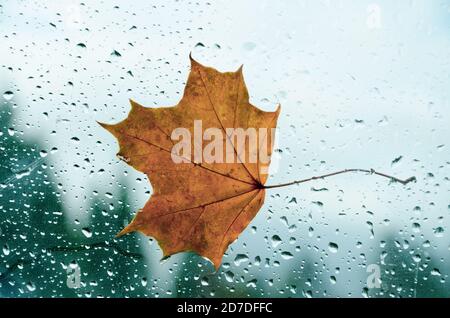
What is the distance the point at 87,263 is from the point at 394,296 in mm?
761

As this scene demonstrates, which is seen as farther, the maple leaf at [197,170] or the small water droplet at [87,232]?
the small water droplet at [87,232]

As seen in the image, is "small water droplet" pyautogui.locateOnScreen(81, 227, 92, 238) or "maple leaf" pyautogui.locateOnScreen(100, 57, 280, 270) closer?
"maple leaf" pyautogui.locateOnScreen(100, 57, 280, 270)

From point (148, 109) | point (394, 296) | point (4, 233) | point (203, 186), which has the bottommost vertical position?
point (394, 296)

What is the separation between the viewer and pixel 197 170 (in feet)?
1.73

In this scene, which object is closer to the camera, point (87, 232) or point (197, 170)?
point (197, 170)

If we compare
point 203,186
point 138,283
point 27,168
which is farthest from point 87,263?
point 203,186

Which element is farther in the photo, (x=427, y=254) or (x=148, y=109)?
(x=427, y=254)

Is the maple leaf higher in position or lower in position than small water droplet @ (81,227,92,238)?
higher

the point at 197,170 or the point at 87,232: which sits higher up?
the point at 197,170

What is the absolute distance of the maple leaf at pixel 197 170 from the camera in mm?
502

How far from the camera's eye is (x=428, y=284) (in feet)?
2.58

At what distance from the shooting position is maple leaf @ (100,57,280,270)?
502 mm

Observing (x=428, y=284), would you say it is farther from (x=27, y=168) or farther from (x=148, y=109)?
(x=27, y=168)

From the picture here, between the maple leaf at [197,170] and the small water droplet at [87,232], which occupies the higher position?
the maple leaf at [197,170]
